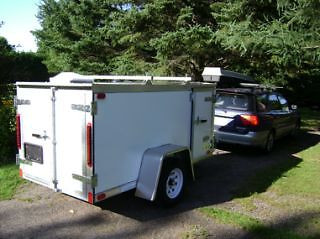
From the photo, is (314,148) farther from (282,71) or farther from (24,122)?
(24,122)

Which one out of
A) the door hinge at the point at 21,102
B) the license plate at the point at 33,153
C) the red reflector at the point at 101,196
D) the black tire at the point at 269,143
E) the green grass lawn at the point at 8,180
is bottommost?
the green grass lawn at the point at 8,180

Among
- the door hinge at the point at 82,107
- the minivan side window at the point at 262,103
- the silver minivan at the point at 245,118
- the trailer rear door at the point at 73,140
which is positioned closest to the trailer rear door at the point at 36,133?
the trailer rear door at the point at 73,140

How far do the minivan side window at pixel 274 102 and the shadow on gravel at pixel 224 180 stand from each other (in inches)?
43.5

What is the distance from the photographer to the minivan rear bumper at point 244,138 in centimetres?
891

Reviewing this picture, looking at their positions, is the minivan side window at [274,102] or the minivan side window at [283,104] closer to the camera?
the minivan side window at [274,102]

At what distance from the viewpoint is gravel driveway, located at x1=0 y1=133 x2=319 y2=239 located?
187 inches

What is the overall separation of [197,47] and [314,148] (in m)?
4.86

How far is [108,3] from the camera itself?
15562 mm

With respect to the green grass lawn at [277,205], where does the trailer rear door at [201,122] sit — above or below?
above

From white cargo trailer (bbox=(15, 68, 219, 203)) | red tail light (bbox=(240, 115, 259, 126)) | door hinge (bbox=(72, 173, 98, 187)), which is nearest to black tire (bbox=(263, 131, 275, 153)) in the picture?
red tail light (bbox=(240, 115, 259, 126))

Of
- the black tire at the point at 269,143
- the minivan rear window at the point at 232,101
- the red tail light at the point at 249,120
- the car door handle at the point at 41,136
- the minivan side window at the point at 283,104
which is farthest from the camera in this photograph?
the minivan side window at the point at 283,104

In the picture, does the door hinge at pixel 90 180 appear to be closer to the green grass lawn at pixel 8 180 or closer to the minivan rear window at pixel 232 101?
the green grass lawn at pixel 8 180

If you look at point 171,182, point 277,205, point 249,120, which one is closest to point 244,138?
point 249,120

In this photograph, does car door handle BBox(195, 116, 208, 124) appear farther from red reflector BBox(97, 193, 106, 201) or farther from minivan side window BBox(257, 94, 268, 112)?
minivan side window BBox(257, 94, 268, 112)
